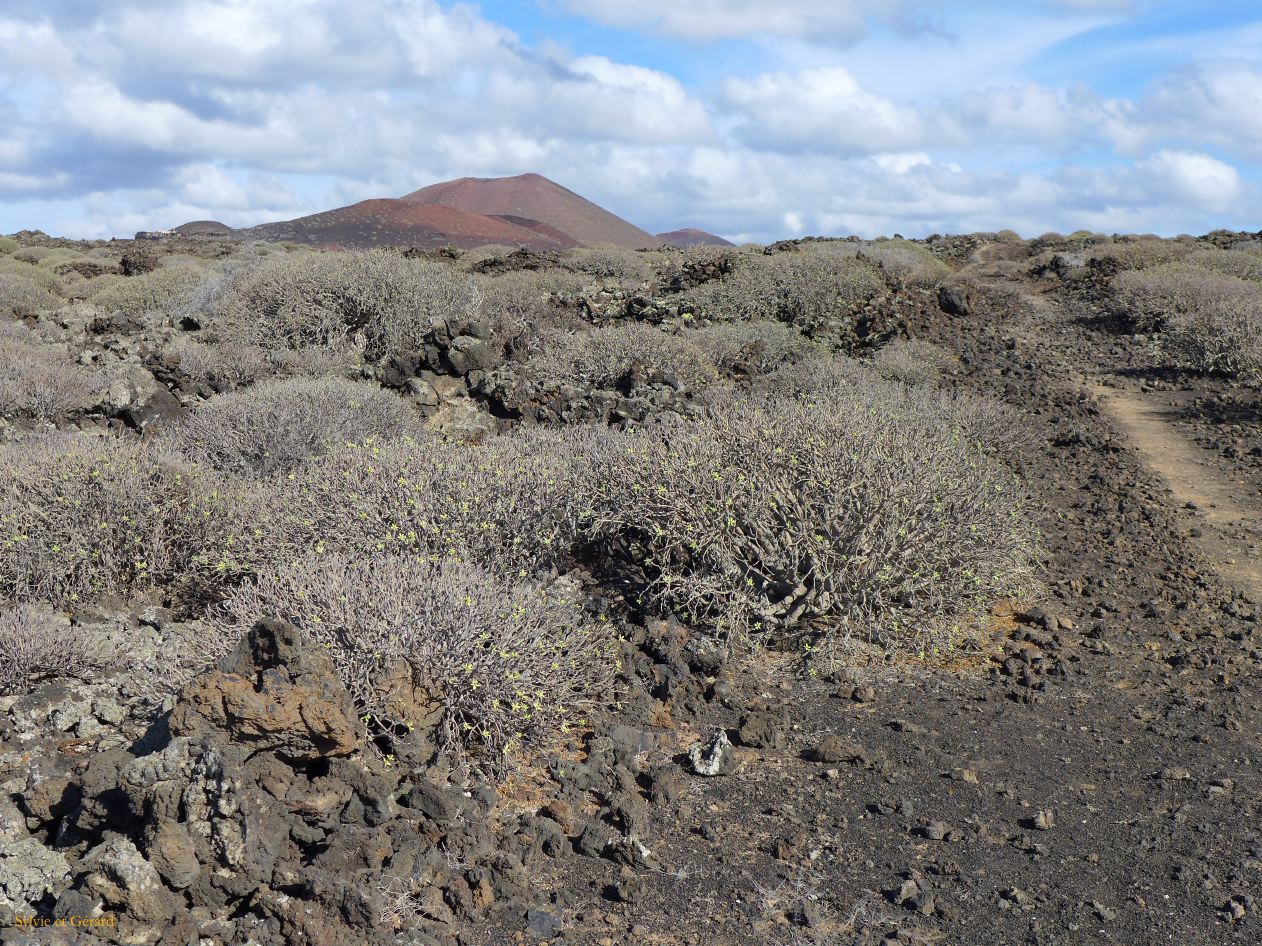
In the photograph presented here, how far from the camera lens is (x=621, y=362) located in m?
10.9

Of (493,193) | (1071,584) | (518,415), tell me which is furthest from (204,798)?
(493,193)

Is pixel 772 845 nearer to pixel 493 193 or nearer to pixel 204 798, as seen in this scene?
pixel 204 798

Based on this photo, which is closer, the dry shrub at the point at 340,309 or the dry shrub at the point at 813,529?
the dry shrub at the point at 813,529

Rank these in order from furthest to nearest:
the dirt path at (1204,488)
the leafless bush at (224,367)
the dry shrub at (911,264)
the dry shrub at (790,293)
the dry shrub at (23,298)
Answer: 1. the dry shrub at (911,264)
2. the dry shrub at (23,298)
3. the dry shrub at (790,293)
4. the leafless bush at (224,367)
5. the dirt path at (1204,488)

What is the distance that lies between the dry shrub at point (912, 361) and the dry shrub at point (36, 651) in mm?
9036

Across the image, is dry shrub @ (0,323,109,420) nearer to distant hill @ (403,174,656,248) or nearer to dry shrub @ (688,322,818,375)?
dry shrub @ (688,322,818,375)

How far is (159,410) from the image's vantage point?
30.7ft

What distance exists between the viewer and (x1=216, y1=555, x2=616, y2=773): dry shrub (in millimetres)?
3795

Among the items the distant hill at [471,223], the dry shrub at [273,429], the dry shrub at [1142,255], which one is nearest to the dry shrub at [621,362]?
the dry shrub at [273,429]

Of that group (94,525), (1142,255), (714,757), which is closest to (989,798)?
(714,757)

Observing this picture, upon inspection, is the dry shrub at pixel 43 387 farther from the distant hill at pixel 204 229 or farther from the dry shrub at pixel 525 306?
the distant hill at pixel 204 229

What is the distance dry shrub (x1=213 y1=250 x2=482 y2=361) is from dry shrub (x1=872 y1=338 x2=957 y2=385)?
518 centimetres

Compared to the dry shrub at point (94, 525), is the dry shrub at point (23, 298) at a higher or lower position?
higher

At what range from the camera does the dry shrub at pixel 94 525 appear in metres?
5.34
